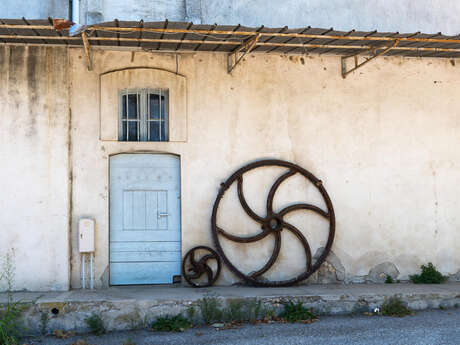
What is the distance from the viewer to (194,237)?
1019cm

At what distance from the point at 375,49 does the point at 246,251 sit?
4165mm

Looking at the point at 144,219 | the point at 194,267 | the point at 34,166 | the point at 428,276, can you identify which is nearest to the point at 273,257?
the point at 194,267

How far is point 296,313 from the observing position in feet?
29.3

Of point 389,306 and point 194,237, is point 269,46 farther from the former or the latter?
point 389,306

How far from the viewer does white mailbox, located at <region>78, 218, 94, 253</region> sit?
380 inches

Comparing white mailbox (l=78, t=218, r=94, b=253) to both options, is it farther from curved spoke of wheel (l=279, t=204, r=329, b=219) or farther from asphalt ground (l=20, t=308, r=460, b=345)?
curved spoke of wheel (l=279, t=204, r=329, b=219)

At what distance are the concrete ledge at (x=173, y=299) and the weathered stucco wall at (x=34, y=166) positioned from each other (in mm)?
584

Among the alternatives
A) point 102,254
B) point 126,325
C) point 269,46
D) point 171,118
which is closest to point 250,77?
point 269,46

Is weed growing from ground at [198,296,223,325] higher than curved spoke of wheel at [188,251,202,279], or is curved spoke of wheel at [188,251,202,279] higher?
curved spoke of wheel at [188,251,202,279]

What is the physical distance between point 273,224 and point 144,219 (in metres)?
2.28

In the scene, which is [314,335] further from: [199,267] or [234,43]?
[234,43]

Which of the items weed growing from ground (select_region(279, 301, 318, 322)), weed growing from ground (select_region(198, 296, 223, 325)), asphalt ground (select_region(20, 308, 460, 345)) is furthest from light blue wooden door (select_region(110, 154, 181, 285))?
weed growing from ground (select_region(279, 301, 318, 322))

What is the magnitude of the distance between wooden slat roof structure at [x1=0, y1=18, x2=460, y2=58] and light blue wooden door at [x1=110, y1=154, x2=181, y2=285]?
6.60ft

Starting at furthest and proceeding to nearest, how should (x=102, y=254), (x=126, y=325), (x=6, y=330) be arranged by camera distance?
1. (x=102, y=254)
2. (x=126, y=325)
3. (x=6, y=330)
